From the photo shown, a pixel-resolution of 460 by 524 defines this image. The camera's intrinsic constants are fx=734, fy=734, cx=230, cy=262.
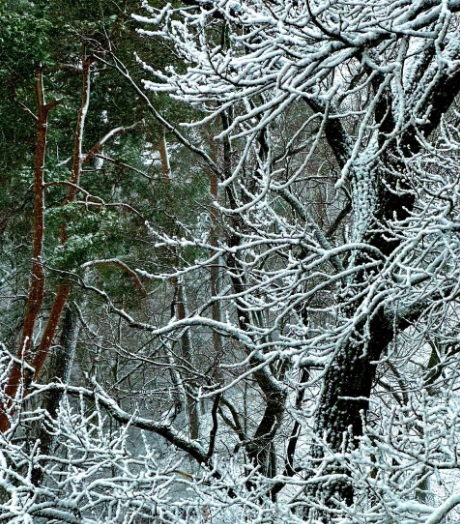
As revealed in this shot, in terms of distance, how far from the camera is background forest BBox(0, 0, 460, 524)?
3734 mm

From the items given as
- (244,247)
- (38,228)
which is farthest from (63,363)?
(244,247)

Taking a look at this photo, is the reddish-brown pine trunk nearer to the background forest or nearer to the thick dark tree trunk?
the background forest

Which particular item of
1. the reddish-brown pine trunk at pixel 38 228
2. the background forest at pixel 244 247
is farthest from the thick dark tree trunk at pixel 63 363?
the reddish-brown pine trunk at pixel 38 228

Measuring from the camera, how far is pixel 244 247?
4.57 m

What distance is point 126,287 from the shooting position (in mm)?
11672

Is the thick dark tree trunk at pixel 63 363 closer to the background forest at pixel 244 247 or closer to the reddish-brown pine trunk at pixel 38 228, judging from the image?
the background forest at pixel 244 247

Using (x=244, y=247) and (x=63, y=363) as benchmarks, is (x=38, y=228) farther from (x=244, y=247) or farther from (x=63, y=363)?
(x=244, y=247)

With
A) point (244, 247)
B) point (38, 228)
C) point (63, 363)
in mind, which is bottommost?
point (63, 363)

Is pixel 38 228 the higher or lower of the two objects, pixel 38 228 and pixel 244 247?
the higher

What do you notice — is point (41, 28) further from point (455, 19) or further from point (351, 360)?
point (351, 360)

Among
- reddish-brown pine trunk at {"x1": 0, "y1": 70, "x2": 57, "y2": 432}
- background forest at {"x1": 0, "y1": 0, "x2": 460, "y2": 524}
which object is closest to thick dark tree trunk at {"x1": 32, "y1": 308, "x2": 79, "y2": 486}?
background forest at {"x1": 0, "y1": 0, "x2": 460, "y2": 524}

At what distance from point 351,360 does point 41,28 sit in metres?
6.19

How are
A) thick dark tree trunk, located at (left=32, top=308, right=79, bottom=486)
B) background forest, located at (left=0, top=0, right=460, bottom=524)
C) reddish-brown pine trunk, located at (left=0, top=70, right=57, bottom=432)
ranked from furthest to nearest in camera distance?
thick dark tree trunk, located at (left=32, top=308, right=79, bottom=486), reddish-brown pine trunk, located at (left=0, top=70, right=57, bottom=432), background forest, located at (left=0, top=0, right=460, bottom=524)

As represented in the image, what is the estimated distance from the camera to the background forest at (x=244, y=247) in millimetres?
3734
